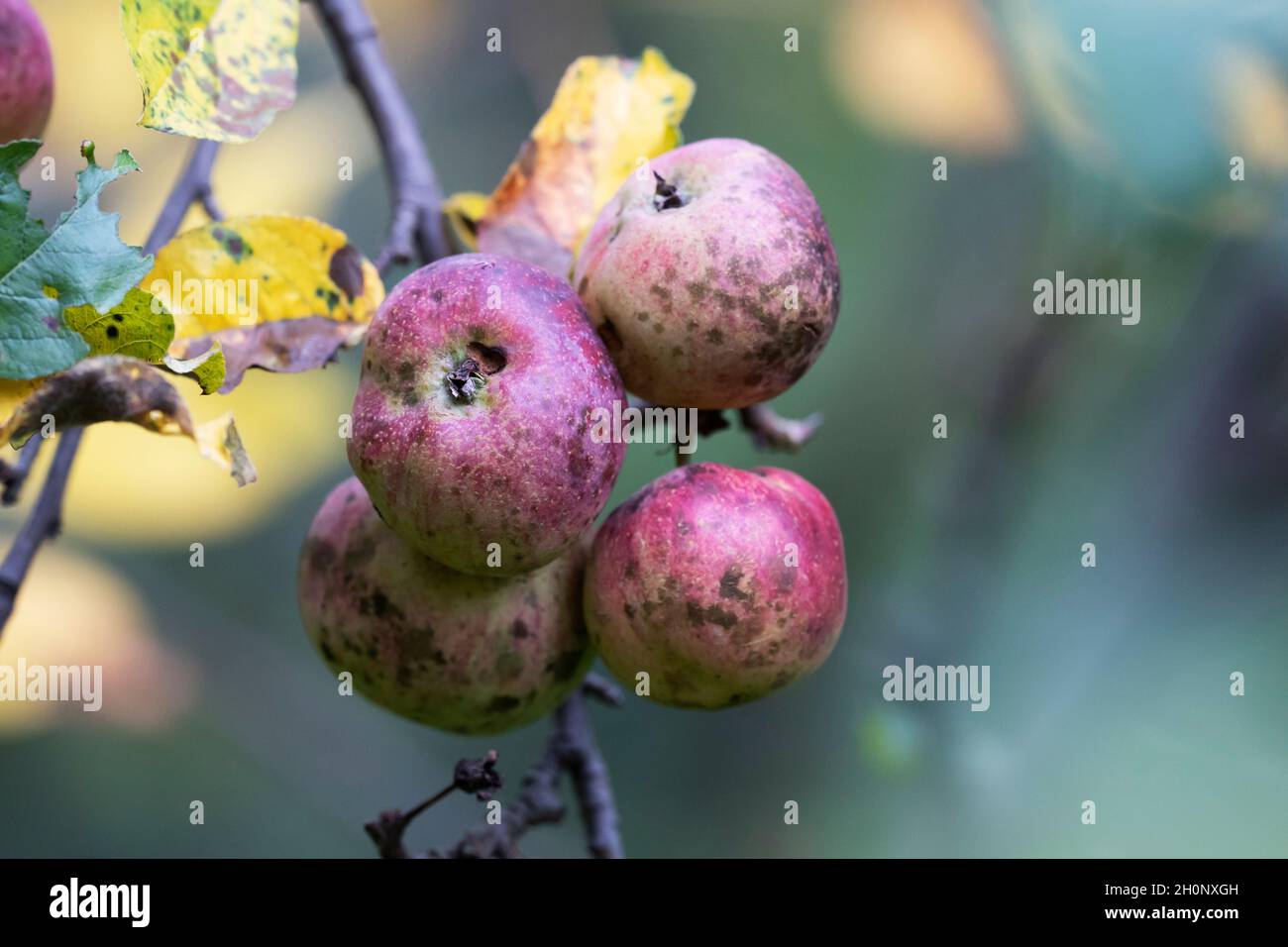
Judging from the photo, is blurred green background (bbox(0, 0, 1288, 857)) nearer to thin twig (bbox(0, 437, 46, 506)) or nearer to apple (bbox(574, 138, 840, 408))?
thin twig (bbox(0, 437, 46, 506))

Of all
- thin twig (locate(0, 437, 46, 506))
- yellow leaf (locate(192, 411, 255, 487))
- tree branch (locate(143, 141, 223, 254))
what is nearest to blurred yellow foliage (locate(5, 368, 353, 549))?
tree branch (locate(143, 141, 223, 254))

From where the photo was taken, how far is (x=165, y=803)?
2.20m

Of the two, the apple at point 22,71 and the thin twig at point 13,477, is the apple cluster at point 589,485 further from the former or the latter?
the apple at point 22,71

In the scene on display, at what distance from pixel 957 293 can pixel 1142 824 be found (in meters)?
1.03

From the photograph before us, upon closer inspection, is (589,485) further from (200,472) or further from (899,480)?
(899,480)

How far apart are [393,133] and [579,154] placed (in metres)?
0.22

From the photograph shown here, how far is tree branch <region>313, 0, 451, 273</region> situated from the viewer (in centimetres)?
113

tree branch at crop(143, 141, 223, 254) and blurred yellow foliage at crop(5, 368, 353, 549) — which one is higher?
tree branch at crop(143, 141, 223, 254)

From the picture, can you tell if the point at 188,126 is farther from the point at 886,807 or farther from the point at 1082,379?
the point at 886,807

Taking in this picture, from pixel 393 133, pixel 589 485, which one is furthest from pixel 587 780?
pixel 393 133

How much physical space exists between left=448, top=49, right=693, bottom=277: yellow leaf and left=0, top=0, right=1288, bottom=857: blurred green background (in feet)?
3.24

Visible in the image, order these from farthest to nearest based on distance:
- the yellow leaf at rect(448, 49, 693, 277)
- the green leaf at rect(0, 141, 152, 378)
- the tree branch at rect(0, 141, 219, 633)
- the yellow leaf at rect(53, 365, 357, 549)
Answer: the yellow leaf at rect(53, 365, 357, 549)
the yellow leaf at rect(448, 49, 693, 277)
the tree branch at rect(0, 141, 219, 633)
the green leaf at rect(0, 141, 152, 378)

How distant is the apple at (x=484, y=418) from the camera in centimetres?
75

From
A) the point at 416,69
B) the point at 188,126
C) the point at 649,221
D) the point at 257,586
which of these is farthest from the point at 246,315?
the point at 416,69
